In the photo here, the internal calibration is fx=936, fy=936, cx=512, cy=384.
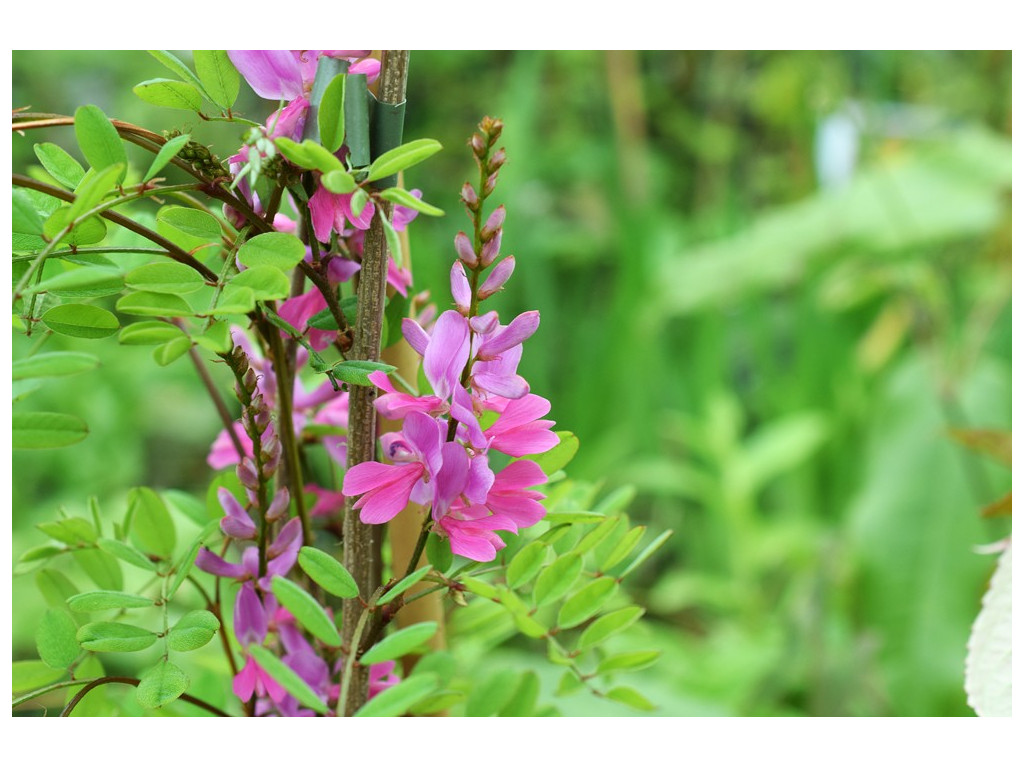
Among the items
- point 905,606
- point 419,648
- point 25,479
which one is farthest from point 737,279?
point 419,648

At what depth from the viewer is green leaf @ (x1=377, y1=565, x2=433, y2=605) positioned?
0.72ft

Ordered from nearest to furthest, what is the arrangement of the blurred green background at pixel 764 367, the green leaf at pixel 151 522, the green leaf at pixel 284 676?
the green leaf at pixel 284 676
the green leaf at pixel 151 522
the blurred green background at pixel 764 367

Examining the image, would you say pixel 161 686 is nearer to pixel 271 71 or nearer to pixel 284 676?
pixel 284 676

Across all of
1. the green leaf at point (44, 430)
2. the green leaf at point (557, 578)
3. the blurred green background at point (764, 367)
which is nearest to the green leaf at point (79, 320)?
the green leaf at point (44, 430)

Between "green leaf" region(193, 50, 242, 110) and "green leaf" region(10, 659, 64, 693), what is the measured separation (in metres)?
0.17

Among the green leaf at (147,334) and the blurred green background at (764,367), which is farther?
the blurred green background at (764,367)

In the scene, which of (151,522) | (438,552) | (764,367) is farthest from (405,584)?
(764,367)

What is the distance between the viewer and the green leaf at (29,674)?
27 cm

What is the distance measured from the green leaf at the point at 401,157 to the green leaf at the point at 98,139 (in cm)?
6

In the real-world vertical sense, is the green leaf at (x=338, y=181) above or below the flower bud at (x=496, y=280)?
above

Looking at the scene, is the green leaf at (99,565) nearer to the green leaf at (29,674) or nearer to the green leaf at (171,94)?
the green leaf at (29,674)

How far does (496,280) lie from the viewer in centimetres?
23

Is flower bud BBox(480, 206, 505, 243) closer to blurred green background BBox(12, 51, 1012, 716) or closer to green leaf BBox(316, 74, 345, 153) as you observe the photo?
green leaf BBox(316, 74, 345, 153)

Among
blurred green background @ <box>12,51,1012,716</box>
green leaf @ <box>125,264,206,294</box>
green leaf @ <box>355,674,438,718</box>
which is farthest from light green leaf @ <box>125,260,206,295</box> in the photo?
blurred green background @ <box>12,51,1012,716</box>
